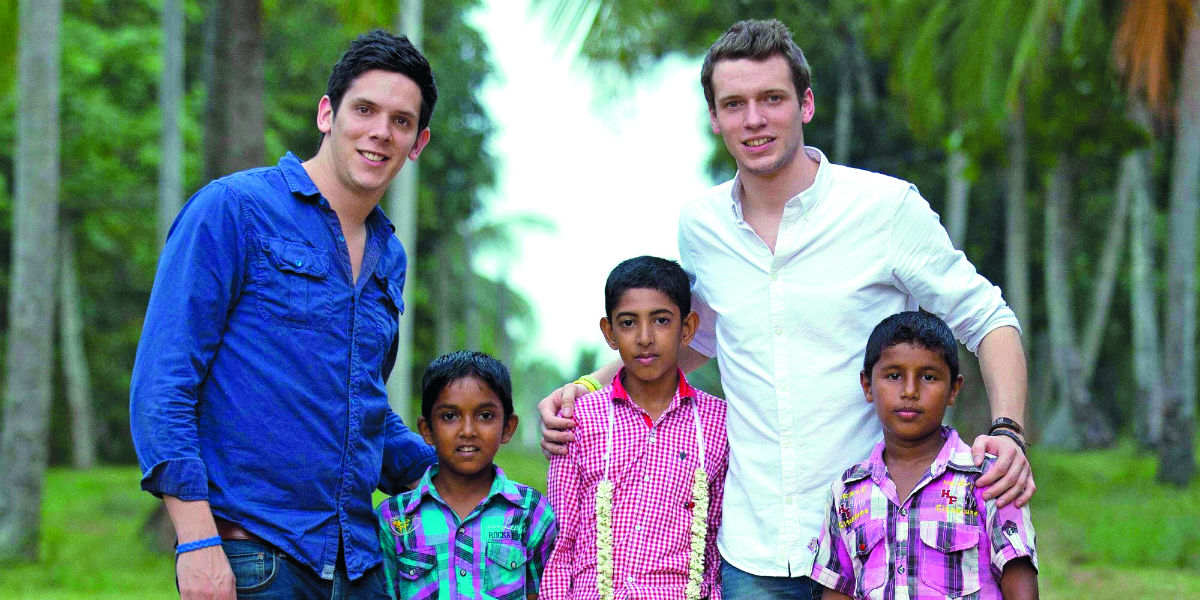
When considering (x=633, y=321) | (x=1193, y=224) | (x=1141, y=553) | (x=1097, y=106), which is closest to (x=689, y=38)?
(x=1097, y=106)

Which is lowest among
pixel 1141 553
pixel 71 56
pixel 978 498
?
pixel 1141 553

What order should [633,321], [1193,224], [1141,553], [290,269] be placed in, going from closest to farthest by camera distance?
[290,269] → [633,321] → [1141,553] → [1193,224]

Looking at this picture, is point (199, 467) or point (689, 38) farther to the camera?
point (689, 38)

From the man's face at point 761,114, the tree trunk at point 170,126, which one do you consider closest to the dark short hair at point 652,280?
the man's face at point 761,114

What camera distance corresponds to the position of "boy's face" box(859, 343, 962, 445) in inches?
140

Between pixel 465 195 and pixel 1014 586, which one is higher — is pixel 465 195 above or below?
above

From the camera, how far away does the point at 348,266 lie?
349cm

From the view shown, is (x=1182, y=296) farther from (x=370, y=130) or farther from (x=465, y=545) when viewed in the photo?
(x=370, y=130)

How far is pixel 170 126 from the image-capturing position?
14.5 m

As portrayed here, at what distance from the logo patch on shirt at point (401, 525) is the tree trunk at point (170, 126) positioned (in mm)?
10410

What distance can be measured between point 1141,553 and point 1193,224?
513 cm

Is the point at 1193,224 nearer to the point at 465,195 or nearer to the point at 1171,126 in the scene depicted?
the point at 1171,126

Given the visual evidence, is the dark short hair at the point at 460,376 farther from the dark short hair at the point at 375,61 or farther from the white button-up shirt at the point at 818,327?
the dark short hair at the point at 375,61

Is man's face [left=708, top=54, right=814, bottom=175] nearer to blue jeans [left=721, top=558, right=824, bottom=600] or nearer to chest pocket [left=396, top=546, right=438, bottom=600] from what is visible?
blue jeans [left=721, top=558, right=824, bottom=600]
